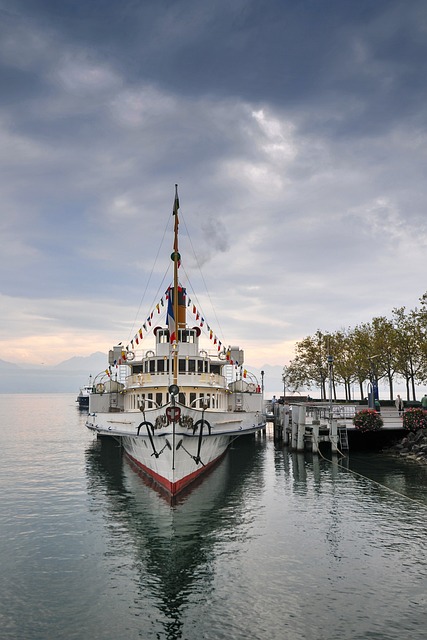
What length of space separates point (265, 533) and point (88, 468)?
22.9 m

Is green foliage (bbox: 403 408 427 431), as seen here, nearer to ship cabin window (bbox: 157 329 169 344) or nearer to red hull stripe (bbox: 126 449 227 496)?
red hull stripe (bbox: 126 449 227 496)

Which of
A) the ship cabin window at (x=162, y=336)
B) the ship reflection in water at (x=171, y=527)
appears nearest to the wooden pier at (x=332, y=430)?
the ship reflection in water at (x=171, y=527)

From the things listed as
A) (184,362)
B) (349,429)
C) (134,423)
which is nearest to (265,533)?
(134,423)

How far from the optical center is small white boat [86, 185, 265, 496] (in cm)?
2631

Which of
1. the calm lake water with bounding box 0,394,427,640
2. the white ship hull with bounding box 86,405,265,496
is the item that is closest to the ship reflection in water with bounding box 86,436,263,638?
the calm lake water with bounding box 0,394,427,640

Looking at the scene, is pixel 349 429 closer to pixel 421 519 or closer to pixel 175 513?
pixel 421 519

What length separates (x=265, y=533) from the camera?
68.1ft

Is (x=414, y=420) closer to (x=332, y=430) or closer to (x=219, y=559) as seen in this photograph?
(x=332, y=430)

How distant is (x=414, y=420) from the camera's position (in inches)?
1729

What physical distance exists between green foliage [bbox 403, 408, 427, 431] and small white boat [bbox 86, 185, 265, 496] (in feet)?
43.4

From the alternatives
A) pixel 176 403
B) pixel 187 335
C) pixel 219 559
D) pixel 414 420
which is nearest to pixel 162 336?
pixel 187 335

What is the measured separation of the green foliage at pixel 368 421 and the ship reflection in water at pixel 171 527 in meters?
12.0

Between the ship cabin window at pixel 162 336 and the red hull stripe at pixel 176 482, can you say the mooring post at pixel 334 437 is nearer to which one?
the red hull stripe at pixel 176 482

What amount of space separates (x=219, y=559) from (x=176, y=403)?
30.1 feet
